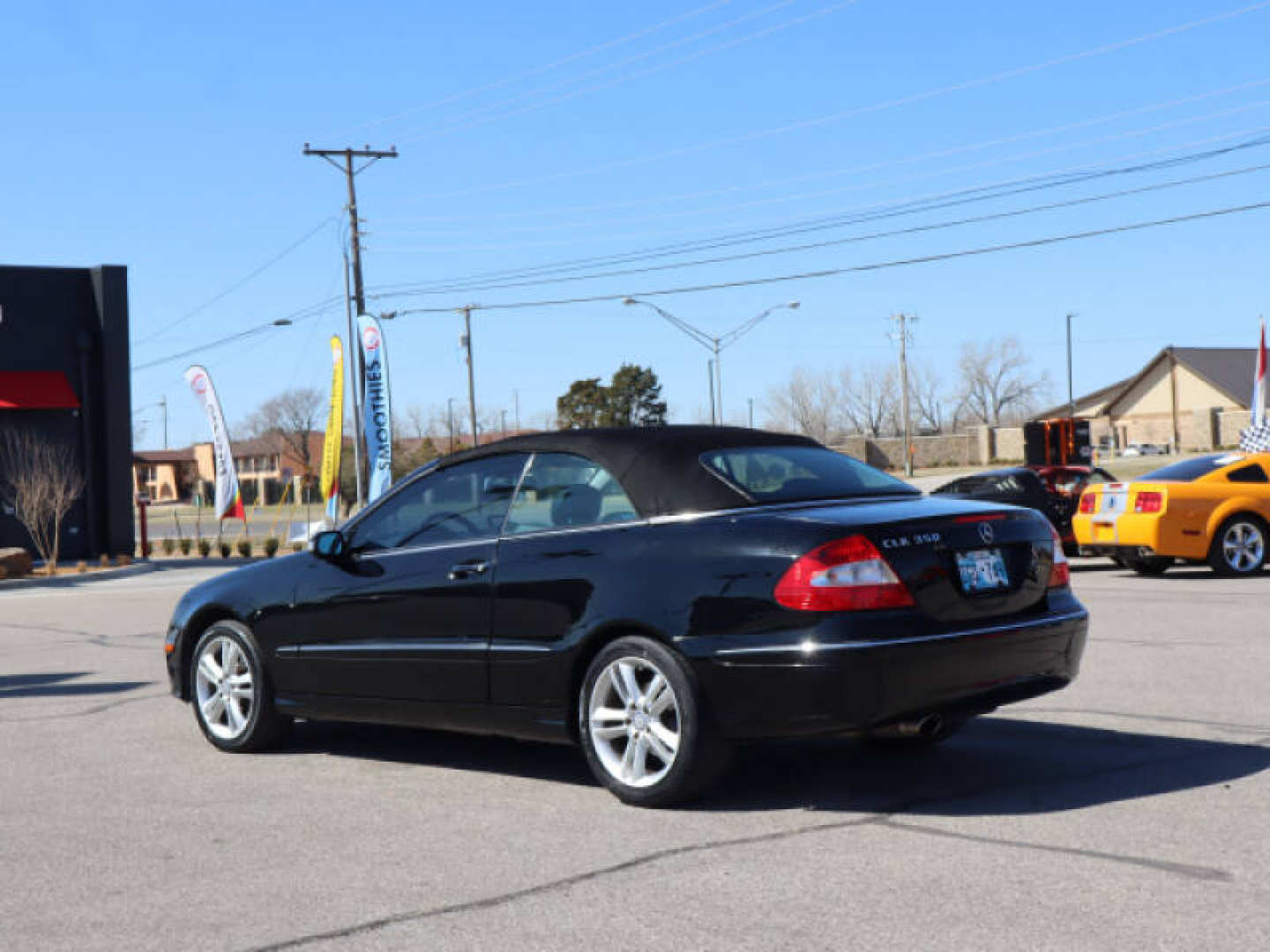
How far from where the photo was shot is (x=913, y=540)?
606cm

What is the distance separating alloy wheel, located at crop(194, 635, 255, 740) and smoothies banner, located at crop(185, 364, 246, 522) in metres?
29.2

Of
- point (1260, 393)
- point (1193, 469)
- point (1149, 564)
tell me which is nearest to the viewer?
point (1193, 469)

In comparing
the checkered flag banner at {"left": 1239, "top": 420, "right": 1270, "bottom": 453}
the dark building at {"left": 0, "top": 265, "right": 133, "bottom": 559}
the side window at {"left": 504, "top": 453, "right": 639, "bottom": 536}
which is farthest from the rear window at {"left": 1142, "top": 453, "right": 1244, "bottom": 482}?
the dark building at {"left": 0, "top": 265, "right": 133, "bottom": 559}

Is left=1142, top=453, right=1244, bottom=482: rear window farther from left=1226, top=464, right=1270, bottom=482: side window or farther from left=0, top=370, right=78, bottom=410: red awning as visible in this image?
left=0, top=370, right=78, bottom=410: red awning

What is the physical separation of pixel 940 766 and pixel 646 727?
5.18ft

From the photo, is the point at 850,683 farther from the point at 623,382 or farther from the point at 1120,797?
the point at 623,382

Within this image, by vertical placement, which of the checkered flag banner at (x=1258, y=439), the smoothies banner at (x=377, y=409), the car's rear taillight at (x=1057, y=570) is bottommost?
the car's rear taillight at (x=1057, y=570)

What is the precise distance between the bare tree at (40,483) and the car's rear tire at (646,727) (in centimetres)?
2910

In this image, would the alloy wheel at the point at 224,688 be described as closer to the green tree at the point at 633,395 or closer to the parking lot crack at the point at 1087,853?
the parking lot crack at the point at 1087,853

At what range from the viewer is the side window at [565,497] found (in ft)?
21.9

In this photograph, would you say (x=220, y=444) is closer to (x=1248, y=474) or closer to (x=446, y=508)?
(x=1248, y=474)

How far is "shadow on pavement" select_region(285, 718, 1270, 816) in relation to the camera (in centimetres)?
627

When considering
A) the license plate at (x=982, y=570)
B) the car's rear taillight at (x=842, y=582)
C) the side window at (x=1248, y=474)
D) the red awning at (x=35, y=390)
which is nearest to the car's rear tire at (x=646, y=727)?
the car's rear taillight at (x=842, y=582)

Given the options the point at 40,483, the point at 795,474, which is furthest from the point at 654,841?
the point at 40,483
